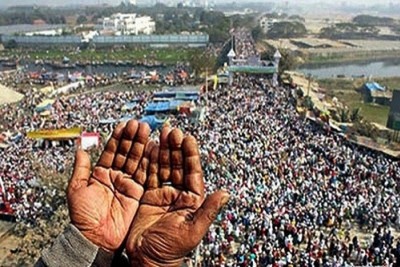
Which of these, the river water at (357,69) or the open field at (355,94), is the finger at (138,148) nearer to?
the open field at (355,94)

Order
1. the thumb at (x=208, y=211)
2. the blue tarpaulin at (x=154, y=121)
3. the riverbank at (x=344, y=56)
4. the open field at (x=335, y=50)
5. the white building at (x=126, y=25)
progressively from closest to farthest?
the thumb at (x=208, y=211) → the blue tarpaulin at (x=154, y=121) → the riverbank at (x=344, y=56) → the open field at (x=335, y=50) → the white building at (x=126, y=25)

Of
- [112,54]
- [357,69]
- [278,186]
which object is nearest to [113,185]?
[278,186]

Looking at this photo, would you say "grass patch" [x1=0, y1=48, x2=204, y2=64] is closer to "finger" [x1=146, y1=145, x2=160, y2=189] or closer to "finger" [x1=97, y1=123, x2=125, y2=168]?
"finger" [x1=97, y1=123, x2=125, y2=168]

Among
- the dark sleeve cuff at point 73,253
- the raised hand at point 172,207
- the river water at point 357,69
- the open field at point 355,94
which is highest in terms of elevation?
the raised hand at point 172,207

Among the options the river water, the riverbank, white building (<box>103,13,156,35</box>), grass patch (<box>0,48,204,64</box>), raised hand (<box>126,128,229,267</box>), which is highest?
raised hand (<box>126,128,229,267</box>)

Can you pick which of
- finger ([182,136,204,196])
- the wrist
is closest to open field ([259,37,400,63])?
finger ([182,136,204,196])

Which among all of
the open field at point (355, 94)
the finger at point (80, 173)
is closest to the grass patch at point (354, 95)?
the open field at point (355, 94)

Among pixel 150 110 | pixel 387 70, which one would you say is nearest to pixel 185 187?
pixel 150 110
